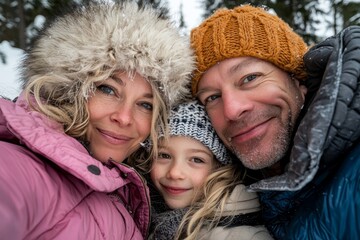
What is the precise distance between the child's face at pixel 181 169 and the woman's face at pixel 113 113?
46 centimetres

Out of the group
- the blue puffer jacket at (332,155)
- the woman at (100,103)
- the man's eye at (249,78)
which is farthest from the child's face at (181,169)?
the blue puffer jacket at (332,155)

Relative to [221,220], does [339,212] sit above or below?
above

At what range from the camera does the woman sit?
1791 millimetres

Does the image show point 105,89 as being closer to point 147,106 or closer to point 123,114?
point 123,114

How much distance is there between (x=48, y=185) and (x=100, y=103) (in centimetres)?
75

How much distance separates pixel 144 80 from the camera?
7.77ft

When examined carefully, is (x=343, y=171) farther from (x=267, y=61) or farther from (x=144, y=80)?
(x=144, y=80)

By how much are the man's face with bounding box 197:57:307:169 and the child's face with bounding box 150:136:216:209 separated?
0.28 meters

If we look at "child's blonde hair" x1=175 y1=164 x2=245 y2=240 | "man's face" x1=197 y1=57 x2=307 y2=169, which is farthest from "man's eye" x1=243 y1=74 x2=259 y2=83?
"child's blonde hair" x1=175 y1=164 x2=245 y2=240

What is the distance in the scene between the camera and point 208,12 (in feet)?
18.6

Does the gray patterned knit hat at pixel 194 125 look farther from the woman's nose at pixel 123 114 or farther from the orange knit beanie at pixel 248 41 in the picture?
the woman's nose at pixel 123 114

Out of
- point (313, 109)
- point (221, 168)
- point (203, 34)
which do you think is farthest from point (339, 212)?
point (203, 34)

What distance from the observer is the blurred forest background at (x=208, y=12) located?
385cm

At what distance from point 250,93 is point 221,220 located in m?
0.87
